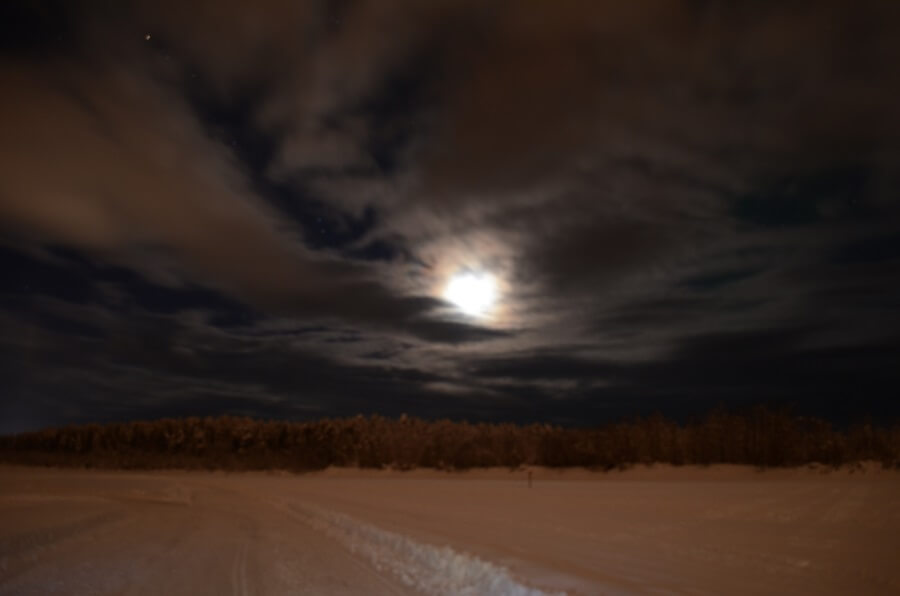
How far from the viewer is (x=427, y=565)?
5812 millimetres

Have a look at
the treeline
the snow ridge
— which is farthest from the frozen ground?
the treeline

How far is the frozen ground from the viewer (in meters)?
4.79

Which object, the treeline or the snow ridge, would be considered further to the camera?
the treeline

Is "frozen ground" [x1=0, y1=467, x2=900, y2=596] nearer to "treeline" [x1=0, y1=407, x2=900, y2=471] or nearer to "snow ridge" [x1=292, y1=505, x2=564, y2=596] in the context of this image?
"snow ridge" [x1=292, y1=505, x2=564, y2=596]

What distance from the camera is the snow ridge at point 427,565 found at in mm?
4844

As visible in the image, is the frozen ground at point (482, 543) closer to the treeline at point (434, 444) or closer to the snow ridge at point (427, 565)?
the snow ridge at point (427, 565)

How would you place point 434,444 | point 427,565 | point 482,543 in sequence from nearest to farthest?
point 427,565 < point 482,543 < point 434,444

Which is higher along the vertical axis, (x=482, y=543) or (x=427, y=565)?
(x=482, y=543)

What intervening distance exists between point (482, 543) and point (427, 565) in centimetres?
95

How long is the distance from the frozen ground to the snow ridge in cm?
2

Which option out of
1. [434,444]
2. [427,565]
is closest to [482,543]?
[427,565]

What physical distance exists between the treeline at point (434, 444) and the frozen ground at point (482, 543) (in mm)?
1767

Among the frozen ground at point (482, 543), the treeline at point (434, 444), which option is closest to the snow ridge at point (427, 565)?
the frozen ground at point (482, 543)

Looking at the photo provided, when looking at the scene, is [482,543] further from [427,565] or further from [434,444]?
[434,444]
